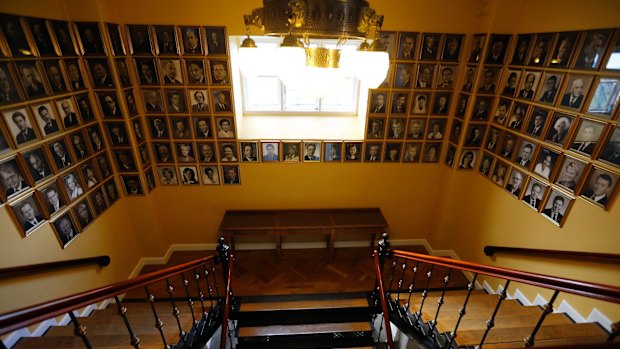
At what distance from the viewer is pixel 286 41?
109cm

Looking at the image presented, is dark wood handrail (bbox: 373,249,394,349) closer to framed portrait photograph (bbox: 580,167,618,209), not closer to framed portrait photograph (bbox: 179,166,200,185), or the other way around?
framed portrait photograph (bbox: 580,167,618,209)

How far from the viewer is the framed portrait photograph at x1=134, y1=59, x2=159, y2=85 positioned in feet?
9.16

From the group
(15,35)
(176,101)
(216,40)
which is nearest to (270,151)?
(176,101)

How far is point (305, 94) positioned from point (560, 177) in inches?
90.1

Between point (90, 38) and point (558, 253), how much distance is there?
4.21m

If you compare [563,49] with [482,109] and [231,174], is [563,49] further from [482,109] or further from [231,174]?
[231,174]

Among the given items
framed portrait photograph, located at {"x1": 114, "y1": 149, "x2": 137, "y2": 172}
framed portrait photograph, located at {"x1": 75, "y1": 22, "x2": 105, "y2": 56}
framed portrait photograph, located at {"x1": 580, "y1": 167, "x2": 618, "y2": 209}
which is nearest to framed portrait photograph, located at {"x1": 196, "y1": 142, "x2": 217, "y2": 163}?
framed portrait photograph, located at {"x1": 114, "y1": 149, "x2": 137, "y2": 172}

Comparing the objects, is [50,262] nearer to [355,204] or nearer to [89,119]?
[89,119]

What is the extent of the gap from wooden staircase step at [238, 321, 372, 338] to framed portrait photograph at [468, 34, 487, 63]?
9.37ft

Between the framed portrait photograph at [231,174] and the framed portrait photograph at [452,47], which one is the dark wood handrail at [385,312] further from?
the framed portrait photograph at [452,47]

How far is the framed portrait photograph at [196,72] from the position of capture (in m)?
2.85

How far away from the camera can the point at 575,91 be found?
2119 mm

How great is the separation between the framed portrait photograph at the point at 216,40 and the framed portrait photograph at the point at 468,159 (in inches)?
110

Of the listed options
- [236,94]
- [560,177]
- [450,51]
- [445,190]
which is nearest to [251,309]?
[236,94]
